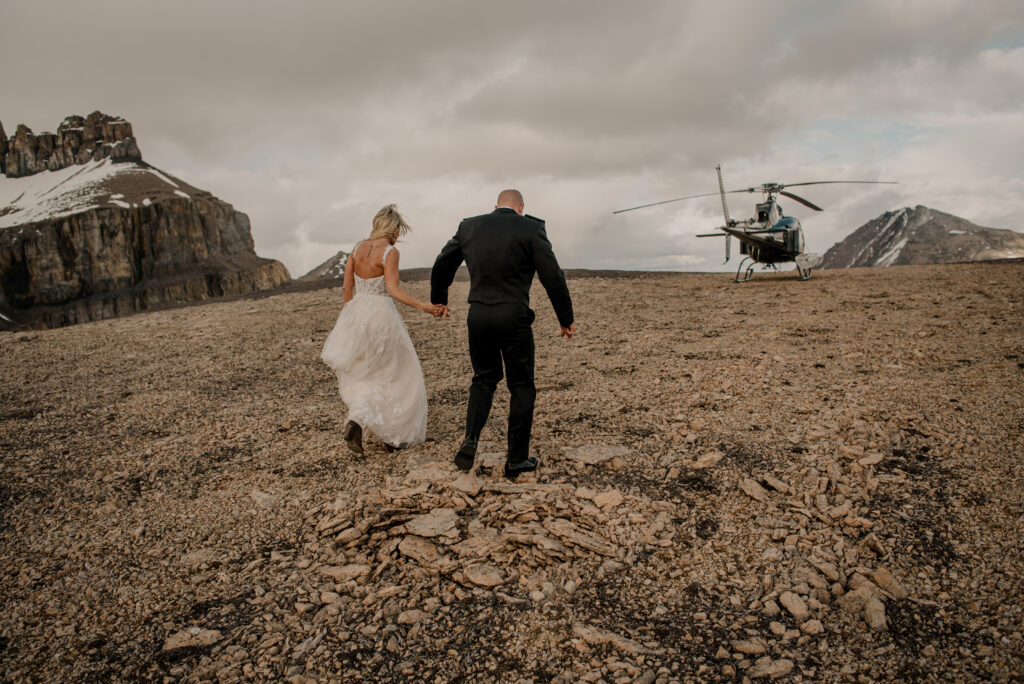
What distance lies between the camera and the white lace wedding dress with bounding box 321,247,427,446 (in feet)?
18.8

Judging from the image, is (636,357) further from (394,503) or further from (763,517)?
(394,503)

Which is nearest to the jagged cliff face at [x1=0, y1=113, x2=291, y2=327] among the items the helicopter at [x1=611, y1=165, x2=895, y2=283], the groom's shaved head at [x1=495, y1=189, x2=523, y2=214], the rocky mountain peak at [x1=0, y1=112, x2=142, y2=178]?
the rocky mountain peak at [x1=0, y1=112, x2=142, y2=178]

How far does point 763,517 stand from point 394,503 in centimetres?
293

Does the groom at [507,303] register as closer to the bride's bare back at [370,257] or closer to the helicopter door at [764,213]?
the bride's bare back at [370,257]

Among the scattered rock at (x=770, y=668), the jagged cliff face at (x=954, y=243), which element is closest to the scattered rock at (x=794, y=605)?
the scattered rock at (x=770, y=668)

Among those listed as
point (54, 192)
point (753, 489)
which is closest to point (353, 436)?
point (753, 489)

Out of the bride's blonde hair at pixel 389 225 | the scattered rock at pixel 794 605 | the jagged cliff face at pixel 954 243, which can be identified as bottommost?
the scattered rock at pixel 794 605

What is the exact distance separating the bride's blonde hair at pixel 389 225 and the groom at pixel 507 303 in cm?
102

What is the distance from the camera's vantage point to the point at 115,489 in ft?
17.5

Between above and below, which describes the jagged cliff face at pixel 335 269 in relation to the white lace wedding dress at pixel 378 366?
above

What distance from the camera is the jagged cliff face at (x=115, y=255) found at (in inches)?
4747

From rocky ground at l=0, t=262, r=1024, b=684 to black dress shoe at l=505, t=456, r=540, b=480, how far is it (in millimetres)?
94

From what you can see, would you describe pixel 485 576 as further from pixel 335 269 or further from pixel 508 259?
pixel 335 269

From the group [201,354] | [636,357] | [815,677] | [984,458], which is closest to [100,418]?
[201,354]
